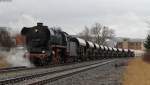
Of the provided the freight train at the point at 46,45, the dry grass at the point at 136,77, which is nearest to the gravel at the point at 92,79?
the dry grass at the point at 136,77

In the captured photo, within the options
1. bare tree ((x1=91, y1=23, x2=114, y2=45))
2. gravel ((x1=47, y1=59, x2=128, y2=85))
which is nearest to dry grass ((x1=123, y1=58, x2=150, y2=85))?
gravel ((x1=47, y1=59, x2=128, y2=85))

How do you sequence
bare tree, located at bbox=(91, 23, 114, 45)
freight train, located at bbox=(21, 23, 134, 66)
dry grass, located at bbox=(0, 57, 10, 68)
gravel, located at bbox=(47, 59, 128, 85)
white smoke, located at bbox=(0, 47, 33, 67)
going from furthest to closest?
bare tree, located at bbox=(91, 23, 114, 45) → dry grass, located at bbox=(0, 57, 10, 68) → freight train, located at bbox=(21, 23, 134, 66) → white smoke, located at bbox=(0, 47, 33, 67) → gravel, located at bbox=(47, 59, 128, 85)

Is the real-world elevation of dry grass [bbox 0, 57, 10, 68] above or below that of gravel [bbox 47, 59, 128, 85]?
above

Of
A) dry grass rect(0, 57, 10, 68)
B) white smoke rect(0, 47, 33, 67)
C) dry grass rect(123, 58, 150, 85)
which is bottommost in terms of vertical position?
dry grass rect(123, 58, 150, 85)

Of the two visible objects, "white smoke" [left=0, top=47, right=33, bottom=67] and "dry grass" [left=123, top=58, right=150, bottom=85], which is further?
"white smoke" [left=0, top=47, right=33, bottom=67]

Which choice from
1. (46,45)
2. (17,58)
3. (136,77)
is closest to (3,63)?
(17,58)

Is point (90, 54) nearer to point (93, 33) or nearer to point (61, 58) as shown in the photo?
point (61, 58)

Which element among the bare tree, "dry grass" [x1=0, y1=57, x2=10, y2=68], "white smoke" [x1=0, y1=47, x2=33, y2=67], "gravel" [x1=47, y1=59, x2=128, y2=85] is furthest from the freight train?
the bare tree

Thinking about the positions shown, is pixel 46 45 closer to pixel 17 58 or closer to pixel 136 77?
pixel 17 58

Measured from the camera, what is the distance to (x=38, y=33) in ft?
113

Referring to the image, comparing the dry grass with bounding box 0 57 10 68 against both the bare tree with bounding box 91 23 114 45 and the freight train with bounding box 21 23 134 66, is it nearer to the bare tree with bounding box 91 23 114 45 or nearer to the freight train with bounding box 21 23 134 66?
the freight train with bounding box 21 23 134 66

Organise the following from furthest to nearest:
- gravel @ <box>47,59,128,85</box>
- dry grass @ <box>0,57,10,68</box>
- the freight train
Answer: dry grass @ <box>0,57,10,68</box> < the freight train < gravel @ <box>47,59,128,85</box>

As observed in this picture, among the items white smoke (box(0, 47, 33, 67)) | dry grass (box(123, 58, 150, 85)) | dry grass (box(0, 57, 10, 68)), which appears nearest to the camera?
dry grass (box(123, 58, 150, 85))

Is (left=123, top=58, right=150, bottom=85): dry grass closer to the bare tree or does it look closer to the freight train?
the freight train
